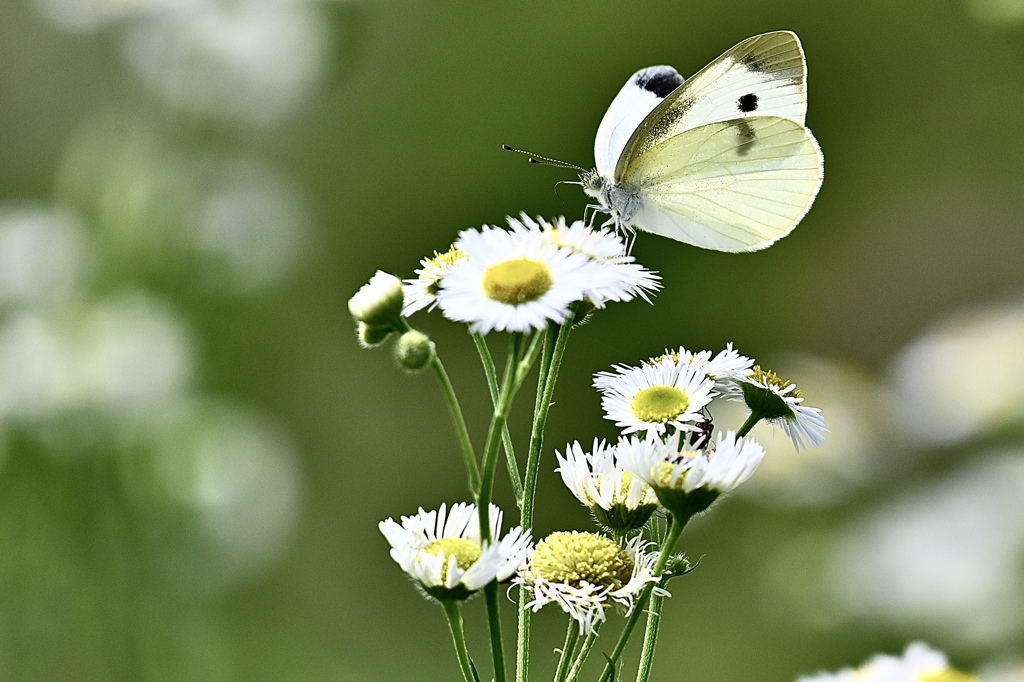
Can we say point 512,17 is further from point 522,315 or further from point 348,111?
point 522,315

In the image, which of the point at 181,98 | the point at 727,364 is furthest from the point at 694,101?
the point at 181,98

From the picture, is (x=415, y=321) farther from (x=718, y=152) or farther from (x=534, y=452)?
(x=534, y=452)

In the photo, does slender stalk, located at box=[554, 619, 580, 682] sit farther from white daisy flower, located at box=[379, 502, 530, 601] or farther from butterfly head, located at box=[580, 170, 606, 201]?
butterfly head, located at box=[580, 170, 606, 201]

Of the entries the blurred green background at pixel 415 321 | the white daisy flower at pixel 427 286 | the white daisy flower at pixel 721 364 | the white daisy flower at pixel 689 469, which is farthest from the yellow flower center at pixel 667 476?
the blurred green background at pixel 415 321

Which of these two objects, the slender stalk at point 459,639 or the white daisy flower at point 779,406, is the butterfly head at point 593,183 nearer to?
the white daisy flower at point 779,406

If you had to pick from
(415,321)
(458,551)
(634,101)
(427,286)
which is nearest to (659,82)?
(634,101)
